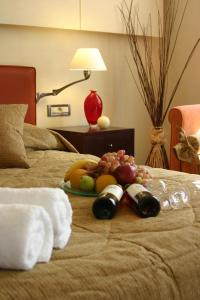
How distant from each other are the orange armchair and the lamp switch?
828 mm

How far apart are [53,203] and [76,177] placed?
1.76ft

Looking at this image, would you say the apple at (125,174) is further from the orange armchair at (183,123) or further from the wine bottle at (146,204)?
the orange armchair at (183,123)

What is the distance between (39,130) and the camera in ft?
9.56

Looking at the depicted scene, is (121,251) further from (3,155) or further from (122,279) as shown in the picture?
(3,155)

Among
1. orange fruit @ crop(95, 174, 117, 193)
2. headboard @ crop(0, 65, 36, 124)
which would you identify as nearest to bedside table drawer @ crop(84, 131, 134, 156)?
headboard @ crop(0, 65, 36, 124)

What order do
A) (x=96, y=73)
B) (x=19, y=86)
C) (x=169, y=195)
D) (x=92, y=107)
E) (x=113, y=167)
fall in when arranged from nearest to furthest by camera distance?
(x=169, y=195), (x=113, y=167), (x=19, y=86), (x=92, y=107), (x=96, y=73)

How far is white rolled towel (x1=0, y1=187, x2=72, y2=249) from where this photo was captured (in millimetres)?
1146

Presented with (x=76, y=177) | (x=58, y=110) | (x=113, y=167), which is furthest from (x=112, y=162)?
(x=58, y=110)

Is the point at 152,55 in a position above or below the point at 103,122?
above

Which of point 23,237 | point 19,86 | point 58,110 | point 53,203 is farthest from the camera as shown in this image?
point 58,110

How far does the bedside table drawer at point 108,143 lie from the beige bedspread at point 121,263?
1773 millimetres

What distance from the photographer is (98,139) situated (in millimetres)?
3330

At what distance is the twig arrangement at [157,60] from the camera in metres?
4.05

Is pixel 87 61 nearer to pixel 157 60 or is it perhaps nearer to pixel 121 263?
pixel 157 60
